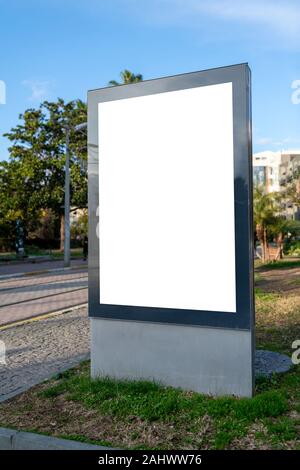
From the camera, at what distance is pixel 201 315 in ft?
14.9

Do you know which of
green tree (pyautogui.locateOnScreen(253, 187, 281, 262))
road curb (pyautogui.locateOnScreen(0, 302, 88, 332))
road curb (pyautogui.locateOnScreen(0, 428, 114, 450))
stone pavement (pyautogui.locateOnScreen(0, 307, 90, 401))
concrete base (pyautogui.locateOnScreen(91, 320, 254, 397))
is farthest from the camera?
green tree (pyautogui.locateOnScreen(253, 187, 281, 262))

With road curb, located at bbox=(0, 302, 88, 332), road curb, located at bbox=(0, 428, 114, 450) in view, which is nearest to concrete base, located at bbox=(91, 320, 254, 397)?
road curb, located at bbox=(0, 428, 114, 450)

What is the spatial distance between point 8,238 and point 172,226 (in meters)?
35.1

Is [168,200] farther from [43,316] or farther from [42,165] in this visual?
[42,165]

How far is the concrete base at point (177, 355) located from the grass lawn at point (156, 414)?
5.5 inches

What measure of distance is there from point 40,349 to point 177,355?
2931 millimetres

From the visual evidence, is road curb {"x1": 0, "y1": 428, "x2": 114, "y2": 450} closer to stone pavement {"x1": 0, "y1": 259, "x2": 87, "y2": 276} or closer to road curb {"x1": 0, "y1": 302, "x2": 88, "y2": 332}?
road curb {"x1": 0, "y1": 302, "x2": 88, "y2": 332}

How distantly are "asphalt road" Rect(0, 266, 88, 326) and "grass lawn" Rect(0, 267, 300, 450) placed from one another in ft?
15.8

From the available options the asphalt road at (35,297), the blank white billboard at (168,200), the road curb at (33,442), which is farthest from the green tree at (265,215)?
Result: the road curb at (33,442)

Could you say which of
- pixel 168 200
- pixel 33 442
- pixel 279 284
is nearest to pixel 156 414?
pixel 33 442

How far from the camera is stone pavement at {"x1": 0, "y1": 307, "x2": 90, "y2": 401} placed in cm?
550

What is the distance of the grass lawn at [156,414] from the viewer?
3664mm

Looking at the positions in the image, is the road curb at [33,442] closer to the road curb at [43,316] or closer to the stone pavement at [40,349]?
the stone pavement at [40,349]

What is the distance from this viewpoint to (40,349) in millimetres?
6922
